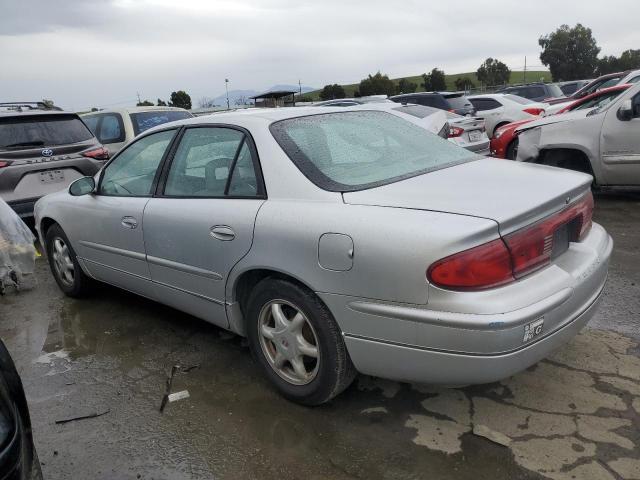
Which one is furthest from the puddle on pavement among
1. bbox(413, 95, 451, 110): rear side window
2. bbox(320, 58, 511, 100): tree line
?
bbox(320, 58, 511, 100): tree line

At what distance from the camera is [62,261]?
15.5 feet

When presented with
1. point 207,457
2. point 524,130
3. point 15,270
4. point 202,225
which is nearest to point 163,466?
point 207,457

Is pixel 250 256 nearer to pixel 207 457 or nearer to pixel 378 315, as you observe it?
pixel 378 315

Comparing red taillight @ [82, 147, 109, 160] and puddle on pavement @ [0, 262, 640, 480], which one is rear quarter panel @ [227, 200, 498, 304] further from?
red taillight @ [82, 147, 109, 160]

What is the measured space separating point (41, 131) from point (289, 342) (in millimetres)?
5313

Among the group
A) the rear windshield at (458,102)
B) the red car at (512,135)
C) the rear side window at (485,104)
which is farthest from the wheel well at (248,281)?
the rear side window at (485,104)

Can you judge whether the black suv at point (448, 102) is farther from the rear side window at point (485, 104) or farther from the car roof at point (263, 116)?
the car roof at point (263, 116)

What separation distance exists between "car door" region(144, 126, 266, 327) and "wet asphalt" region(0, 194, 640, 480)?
1.69ft

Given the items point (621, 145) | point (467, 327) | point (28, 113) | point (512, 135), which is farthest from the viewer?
point (512, 135)

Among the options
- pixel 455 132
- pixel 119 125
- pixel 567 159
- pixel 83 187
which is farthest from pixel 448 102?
pixel 83 187

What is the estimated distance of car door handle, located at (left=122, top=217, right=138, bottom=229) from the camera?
11.9 feet

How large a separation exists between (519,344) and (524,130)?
564 centimetres

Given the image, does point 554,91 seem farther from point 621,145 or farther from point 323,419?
point 323,419

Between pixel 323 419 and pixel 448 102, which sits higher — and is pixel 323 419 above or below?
below
